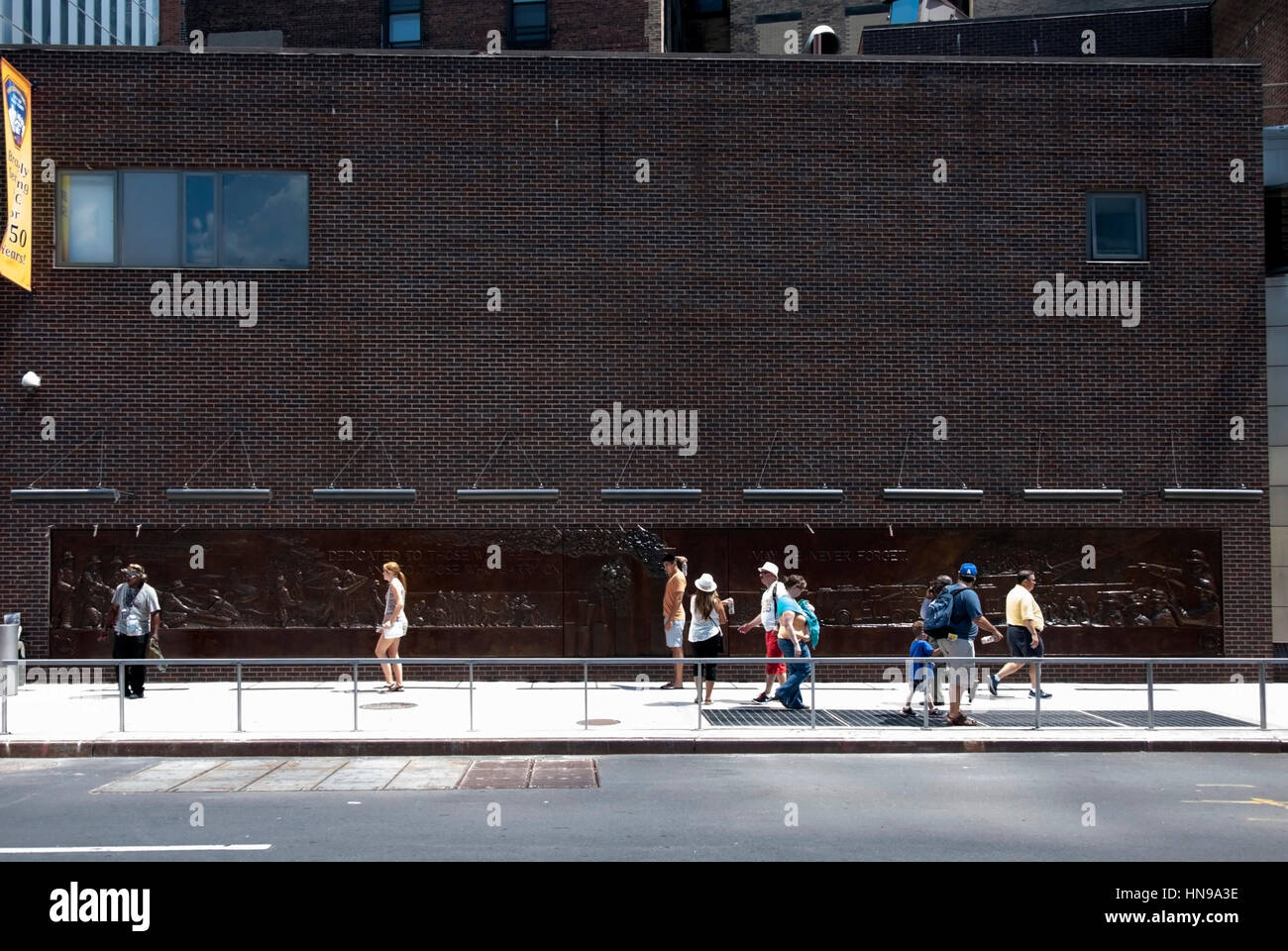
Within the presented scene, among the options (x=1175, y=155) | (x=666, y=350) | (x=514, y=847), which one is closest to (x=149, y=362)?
(x=666, y=350)

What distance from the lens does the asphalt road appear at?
847 cm

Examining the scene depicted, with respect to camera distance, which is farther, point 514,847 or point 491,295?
point 491,295

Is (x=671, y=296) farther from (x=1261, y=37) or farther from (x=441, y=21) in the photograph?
(x=441, y=21)

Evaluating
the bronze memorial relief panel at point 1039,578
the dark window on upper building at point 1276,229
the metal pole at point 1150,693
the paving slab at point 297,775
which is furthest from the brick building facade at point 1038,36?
the paving slab at point 297,775

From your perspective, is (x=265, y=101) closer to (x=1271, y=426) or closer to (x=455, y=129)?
(x=455, y=129)

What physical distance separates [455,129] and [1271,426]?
13809mm

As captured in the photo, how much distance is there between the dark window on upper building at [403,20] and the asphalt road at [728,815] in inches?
1134

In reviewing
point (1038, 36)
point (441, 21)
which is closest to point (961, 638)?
point (1038, 36)

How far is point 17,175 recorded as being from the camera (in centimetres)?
1883

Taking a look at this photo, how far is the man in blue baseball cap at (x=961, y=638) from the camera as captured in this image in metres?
13.9

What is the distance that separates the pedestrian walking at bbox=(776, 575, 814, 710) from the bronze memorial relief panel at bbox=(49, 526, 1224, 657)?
4.42 m

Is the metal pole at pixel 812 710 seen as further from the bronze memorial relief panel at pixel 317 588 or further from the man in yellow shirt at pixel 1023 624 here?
the bronze memorial relief panel at pixel 317 588

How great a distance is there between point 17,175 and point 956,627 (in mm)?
14674

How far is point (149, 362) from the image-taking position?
1981cm
